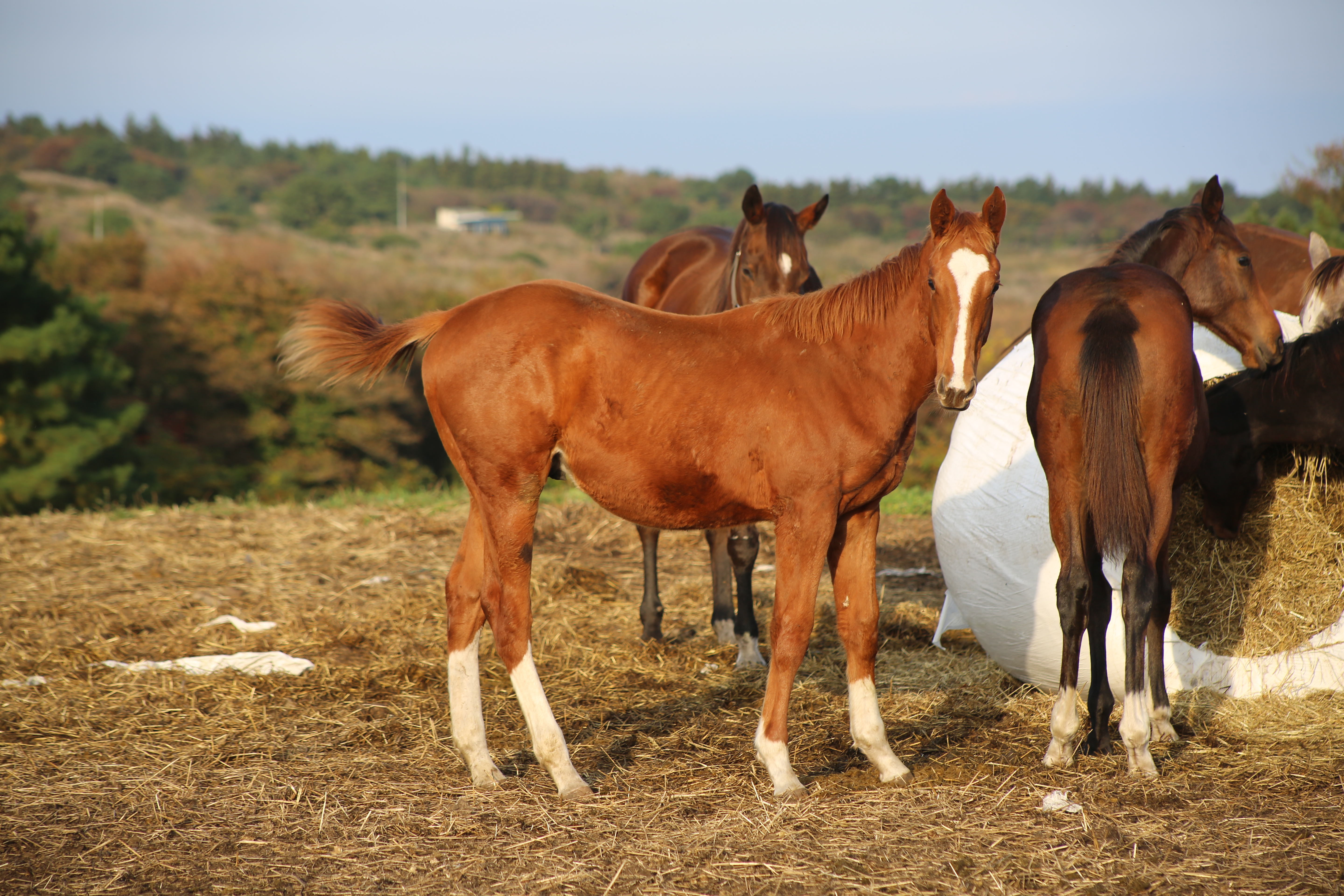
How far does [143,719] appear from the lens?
431cm

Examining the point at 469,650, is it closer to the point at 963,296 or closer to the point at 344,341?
the point at 344,341

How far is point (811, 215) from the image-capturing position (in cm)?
604

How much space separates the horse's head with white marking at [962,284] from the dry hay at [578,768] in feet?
4.97

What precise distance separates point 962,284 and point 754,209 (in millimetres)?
2486

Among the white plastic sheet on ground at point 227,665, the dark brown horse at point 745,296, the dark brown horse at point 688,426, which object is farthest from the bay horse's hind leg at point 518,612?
the white plastic sheet on ground at point 227,665

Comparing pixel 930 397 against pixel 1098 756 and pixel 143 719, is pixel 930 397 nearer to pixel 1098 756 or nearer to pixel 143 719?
pixel 1098 756

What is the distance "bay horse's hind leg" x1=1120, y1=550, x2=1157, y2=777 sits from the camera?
363 centimetres

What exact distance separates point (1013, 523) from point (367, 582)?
4287mm

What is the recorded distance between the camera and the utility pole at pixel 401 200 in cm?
7538

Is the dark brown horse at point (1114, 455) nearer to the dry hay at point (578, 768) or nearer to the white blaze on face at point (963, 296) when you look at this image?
the dry hay at point (578, 768)

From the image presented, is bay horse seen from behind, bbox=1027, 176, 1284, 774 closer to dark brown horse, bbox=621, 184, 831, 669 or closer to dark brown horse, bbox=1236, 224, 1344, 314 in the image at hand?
dark brown horse, bbox=621, 184, 831, 669

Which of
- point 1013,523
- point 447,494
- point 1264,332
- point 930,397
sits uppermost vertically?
point 1264,332

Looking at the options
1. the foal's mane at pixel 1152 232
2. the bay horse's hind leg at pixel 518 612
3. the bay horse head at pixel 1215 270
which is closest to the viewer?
the bay horse's hind leg at pixel 518 612

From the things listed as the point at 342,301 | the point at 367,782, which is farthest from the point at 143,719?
the point at 342,301
